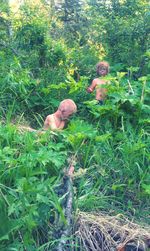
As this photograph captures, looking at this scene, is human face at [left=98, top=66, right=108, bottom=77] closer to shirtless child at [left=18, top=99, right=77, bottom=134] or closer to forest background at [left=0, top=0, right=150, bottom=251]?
forest background at [left=0, top=0, right=150, bottom=251]

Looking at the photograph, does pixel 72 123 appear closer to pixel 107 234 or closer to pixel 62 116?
pixel 62 116

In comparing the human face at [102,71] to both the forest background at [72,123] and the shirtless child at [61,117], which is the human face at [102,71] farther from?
the shirtless child at [61,117]

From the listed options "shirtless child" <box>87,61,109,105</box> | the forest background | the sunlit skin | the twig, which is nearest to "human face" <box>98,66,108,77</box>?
"shirtless child" <box>87,61,109,105</box>

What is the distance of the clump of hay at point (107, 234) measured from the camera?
3469mm

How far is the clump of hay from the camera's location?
3469 millimetres

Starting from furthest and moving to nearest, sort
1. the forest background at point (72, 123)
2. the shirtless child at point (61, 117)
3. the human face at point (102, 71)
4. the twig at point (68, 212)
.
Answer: the human face at point (102, 71), the shirtless child at point (61, 117), the forest background at point (72, 123), the twig at point (68, 212)

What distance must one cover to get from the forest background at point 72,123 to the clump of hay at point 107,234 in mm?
158

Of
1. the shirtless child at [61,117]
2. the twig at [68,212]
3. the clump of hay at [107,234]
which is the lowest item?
the clump of hay at [107,234]

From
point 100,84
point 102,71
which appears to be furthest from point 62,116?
point 102,71

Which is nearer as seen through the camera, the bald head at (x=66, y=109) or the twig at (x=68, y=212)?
the twig at (x=68, y=212)

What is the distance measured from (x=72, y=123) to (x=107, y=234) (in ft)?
4.64

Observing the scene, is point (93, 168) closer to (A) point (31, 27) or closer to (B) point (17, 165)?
(B) point (17, 165)

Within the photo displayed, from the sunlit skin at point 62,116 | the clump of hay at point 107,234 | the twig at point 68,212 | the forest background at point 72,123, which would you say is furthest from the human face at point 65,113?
the clump of hay at point 107,234

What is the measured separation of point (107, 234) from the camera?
11.7 feet
